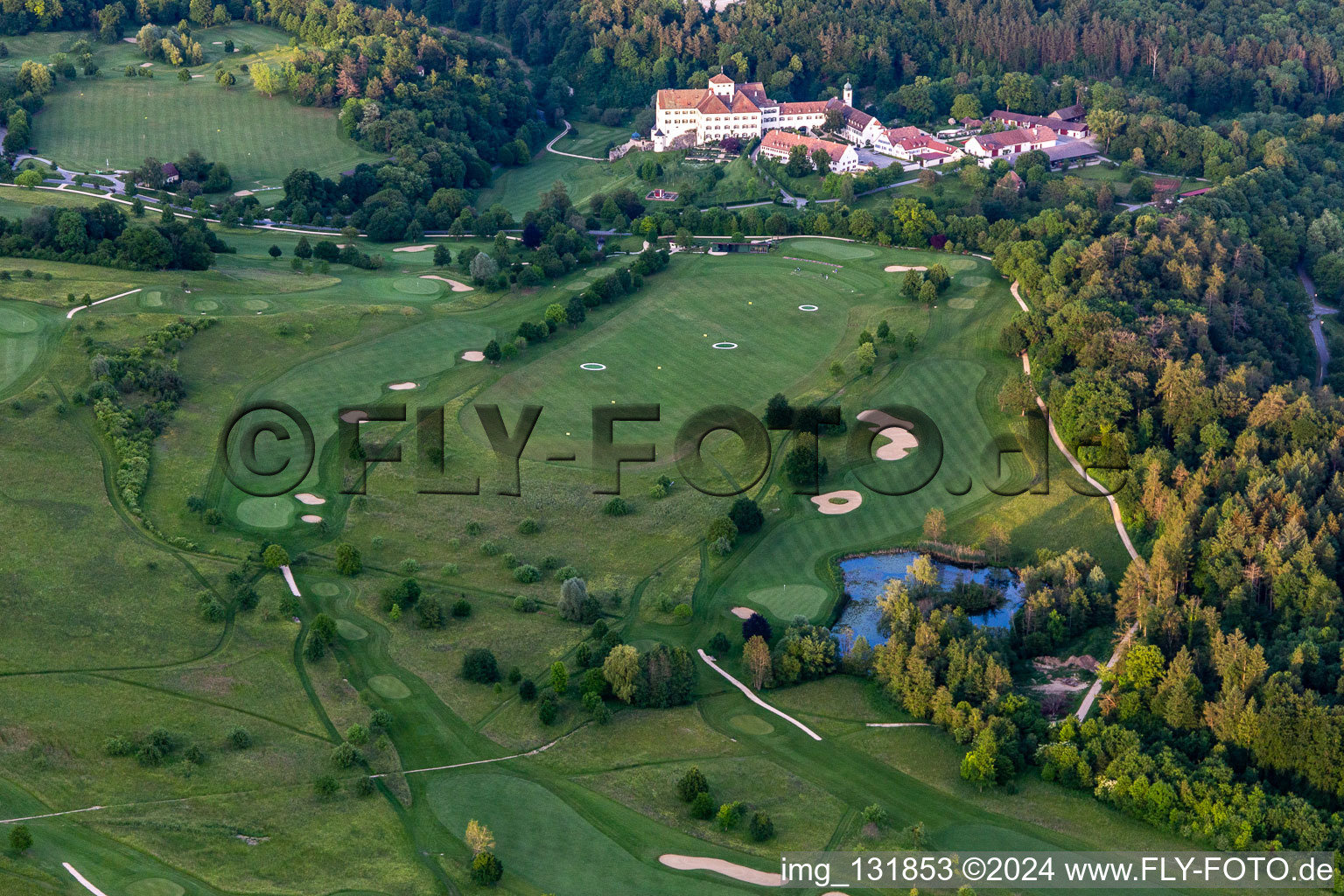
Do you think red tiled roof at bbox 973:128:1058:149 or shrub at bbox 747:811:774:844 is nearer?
shrub at bbox 747:811:774:844

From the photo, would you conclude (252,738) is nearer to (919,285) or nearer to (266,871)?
(266,871)

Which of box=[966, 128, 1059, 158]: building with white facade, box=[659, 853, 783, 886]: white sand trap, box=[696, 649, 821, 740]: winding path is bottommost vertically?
box=[659, 853, 783, 886]: white sand trap

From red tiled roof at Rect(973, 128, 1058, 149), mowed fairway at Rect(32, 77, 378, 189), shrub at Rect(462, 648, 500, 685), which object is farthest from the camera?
red tiled roof at Rect(973, 128, 1058, 149)

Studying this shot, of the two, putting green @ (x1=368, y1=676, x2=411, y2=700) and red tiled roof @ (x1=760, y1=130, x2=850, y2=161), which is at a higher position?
red tiled roof @ (x1=760, y1=130, x2=850, y2=161)

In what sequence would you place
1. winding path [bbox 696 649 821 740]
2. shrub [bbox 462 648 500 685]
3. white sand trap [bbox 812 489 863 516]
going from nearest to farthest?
winding path [bbox 696 649 821 740] < shrub [bbox 462 648 500 685] < white sand trap [bbox 812 489 863 516]

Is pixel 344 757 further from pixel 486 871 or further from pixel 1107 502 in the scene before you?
pixel 1107 502

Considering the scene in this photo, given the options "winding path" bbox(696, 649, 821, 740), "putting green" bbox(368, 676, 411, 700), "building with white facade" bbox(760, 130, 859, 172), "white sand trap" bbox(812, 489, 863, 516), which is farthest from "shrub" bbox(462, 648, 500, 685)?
"building with white facade" bbox(760, 130, 859, 172)

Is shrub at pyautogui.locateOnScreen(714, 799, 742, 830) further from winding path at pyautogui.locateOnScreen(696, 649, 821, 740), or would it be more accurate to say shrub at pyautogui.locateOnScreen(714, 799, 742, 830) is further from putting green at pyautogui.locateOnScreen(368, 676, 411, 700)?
putting green at pyautogui.locateOnScreen(368, 676, 411, 700)

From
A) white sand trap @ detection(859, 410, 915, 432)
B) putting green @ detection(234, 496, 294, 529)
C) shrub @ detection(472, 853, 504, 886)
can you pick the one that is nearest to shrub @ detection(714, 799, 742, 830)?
shrub @ detection(472, 853, 504, 886)
